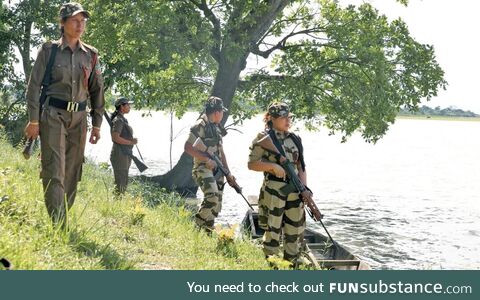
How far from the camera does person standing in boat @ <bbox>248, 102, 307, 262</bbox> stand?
23.5ft

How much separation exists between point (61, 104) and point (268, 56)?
A: 717 inches

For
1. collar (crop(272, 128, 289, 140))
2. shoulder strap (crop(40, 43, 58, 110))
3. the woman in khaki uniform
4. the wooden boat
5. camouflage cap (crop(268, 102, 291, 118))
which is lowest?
the wooden boat

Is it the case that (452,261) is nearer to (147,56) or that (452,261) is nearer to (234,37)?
(234,37)

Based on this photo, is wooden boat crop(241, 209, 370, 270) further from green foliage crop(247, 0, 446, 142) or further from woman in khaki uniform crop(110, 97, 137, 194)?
green foliage crop(247, 0, 446, 142)

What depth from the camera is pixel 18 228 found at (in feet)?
17.4

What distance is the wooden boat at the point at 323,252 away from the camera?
29.4ft

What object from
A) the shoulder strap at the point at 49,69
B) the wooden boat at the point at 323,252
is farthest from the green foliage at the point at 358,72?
the shoulder strap at the point at 49,69

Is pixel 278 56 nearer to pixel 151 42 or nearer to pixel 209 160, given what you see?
pixel 151 42

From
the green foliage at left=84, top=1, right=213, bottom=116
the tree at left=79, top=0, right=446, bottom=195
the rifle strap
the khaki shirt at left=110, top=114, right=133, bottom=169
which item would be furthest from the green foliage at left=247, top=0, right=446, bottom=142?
the rifle strap

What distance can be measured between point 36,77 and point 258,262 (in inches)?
147

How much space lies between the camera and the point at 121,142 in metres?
10.9

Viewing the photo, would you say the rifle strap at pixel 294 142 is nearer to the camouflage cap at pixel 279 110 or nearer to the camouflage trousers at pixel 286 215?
the camouflage cap at pixel 279 110

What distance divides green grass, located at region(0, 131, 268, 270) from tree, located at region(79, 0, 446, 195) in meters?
11.1

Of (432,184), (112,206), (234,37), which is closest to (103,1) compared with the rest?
(234,37)
